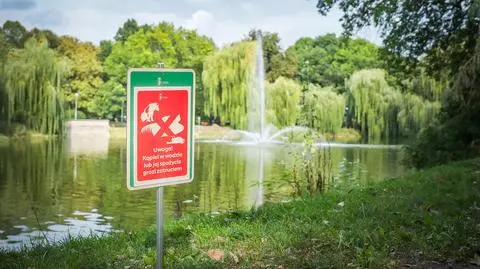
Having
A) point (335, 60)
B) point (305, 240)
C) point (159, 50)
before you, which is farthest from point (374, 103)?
point (305, 240)

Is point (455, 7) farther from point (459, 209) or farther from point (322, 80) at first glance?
point (322, 80)

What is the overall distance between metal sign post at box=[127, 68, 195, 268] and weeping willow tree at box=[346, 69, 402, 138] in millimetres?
33899

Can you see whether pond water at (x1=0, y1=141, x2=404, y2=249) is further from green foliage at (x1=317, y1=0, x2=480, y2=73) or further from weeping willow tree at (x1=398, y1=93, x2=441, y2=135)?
weeping willow tree at (x1=398, y1=93, x2=441, y2=135)

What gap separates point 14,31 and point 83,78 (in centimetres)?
790

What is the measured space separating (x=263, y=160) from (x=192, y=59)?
34.4 meters

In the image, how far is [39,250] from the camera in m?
4.65

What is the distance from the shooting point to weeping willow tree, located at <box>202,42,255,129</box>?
38000 millimetres

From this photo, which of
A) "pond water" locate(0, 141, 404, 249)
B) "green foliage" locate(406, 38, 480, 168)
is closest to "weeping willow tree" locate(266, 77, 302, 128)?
"pond water" locate(0, 141, 404, 249)

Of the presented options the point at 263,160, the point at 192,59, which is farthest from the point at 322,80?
the point at 263,160

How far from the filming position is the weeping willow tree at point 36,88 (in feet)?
102

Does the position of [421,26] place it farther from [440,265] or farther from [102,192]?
[440,265]

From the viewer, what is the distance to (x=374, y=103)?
A: 124 ft

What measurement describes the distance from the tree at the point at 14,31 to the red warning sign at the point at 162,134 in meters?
52.0

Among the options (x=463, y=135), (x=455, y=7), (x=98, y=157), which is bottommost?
(x=98, y=157)
